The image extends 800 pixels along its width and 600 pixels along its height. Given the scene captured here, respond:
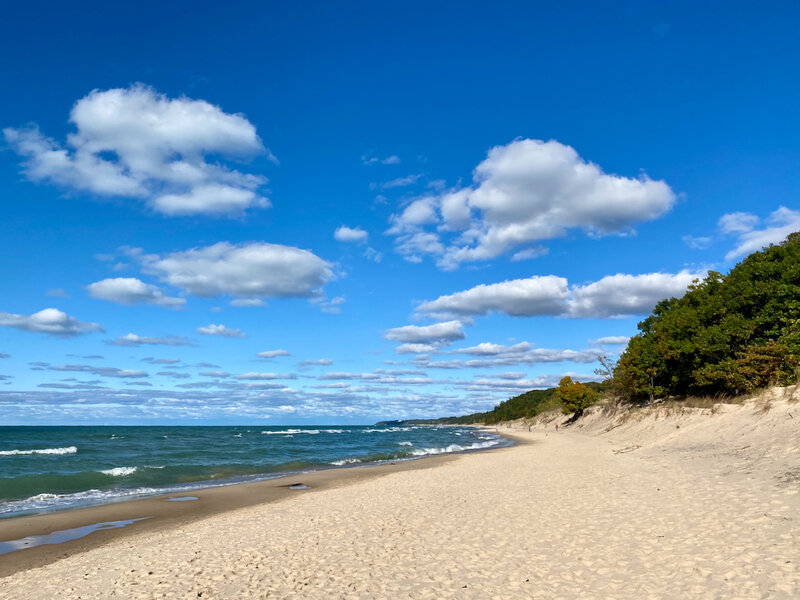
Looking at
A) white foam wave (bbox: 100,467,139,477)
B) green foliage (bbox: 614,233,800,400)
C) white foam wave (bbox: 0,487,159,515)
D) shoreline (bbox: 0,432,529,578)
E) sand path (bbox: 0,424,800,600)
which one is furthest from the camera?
green foliage (bbox: 614,233,800,400)

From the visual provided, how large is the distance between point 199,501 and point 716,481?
20044 millimetres

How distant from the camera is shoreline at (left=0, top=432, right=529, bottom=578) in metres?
13.2

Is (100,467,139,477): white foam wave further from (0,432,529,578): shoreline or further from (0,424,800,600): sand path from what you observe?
(0,424,800,600): sand path

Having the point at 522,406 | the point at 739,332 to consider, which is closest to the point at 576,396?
the point at 739,332

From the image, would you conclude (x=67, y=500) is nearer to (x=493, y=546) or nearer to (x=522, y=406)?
(x=493, y=546)

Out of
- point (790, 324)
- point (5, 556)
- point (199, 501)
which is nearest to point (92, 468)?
point (199, 501)

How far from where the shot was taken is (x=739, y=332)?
3725 cm

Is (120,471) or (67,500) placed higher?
(67,500)

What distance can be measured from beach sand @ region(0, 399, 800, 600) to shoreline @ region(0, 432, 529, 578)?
0.56m

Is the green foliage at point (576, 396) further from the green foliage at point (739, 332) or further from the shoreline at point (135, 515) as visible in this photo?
the shoreline at point (135, 515)

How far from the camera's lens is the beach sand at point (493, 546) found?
A: 8547 mm

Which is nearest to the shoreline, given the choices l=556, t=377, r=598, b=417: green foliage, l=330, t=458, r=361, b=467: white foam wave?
l=330, t=458, r=361, b=467: white foam wave

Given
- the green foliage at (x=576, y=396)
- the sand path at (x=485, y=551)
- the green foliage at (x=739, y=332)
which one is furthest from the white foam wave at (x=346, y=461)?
the green foliage at (x=576, y=396)

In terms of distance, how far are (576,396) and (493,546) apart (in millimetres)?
79371
